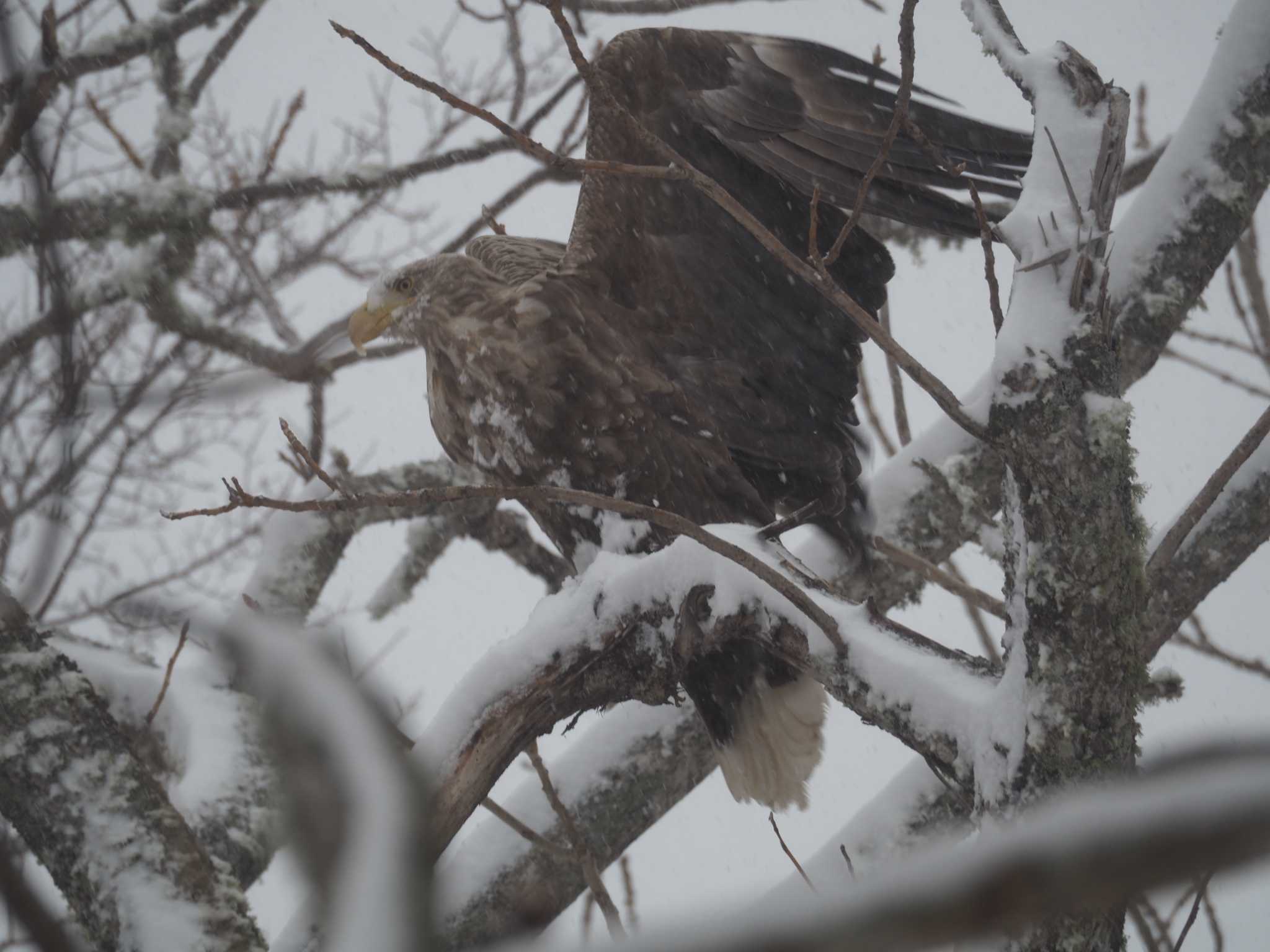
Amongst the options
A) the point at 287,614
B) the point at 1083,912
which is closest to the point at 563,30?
the point at 1083,912

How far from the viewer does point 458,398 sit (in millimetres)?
3117

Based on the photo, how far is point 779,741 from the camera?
2.96 m

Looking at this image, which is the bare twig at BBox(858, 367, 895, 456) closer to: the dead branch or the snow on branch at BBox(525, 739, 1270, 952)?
the dead branch

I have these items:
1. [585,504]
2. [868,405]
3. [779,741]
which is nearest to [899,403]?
[868,405]

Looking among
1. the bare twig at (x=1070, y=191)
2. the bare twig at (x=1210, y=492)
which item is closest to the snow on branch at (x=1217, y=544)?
the bare twig at (x=1210, y=492)

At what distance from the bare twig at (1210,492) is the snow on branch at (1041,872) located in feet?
4.48

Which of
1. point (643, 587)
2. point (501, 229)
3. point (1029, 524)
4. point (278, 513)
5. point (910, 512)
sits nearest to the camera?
point (1029, 524)

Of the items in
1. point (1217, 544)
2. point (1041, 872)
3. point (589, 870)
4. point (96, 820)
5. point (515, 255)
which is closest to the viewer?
point (1041, 872)

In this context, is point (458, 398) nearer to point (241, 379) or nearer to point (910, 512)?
point (910, 512)

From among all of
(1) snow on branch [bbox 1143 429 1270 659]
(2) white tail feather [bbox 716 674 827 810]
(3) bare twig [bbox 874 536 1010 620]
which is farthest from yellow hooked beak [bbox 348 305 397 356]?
(1) snow on branch [bbox 1143 429 1270 659]

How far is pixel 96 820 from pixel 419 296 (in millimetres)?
1734

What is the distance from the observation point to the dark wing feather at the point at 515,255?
3.39m

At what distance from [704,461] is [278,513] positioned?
5.34 feet

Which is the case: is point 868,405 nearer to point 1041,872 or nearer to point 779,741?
point 779,741
